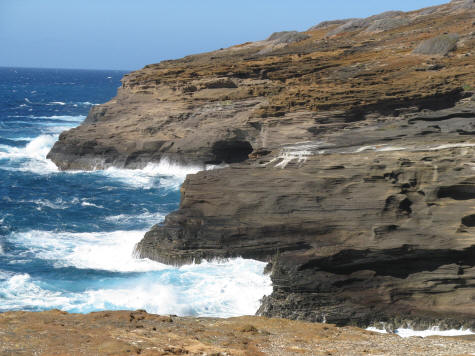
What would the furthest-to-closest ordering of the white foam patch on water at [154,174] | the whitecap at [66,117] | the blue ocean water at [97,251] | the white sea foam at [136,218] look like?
1. the whitecap at [66,117]
2. the white foam patch on water at [154,174]
3. the white sea foam at [136,218]
4. the blue ocean water at [97,251]

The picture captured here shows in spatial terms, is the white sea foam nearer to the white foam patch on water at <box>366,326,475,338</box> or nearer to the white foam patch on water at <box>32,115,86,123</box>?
the white foam patch on water at <box>366,326,475,338</box>

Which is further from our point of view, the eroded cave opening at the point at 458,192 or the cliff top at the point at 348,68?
the cliff top at the point at 348,68

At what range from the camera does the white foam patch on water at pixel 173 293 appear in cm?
1938

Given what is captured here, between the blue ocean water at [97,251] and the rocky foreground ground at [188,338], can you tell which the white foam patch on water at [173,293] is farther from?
the rocky foreground ground at [188,338]

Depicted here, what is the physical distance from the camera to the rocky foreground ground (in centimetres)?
1218

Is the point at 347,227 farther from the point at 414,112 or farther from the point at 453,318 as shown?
the point at 414,112

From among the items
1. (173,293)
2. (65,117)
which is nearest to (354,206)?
(173,293)

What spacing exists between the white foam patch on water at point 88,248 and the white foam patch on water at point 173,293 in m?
1.68

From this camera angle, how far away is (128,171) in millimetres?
41781

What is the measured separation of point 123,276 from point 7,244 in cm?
742

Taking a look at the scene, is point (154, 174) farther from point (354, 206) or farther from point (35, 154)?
point (354, 206)

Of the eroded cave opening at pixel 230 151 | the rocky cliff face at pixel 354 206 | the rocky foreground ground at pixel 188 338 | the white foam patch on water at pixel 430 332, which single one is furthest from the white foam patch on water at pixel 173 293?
the eroded cave opening at pixel 230 151

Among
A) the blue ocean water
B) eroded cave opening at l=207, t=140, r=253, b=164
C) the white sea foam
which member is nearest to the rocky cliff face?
the blue ocean water

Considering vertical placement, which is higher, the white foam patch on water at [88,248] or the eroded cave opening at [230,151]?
the eroded cave opening at [230,151]
